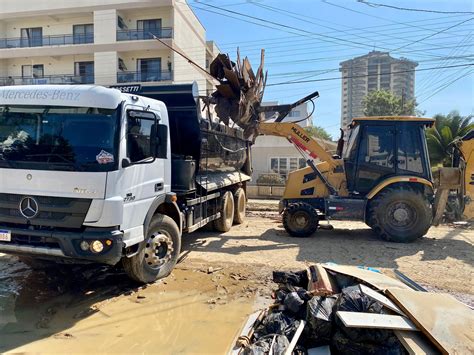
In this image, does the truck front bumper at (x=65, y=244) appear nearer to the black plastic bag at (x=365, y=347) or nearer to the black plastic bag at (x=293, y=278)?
the black plastic bag at (x=293, y=278)

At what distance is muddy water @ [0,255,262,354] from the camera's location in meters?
4.03

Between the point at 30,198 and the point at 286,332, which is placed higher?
the point at 30,198

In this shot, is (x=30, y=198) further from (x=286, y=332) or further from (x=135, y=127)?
(x=286, y=332)

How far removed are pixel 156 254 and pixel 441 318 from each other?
3.75m

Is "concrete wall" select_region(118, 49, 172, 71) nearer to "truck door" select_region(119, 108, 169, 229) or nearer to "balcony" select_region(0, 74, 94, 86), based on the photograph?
"balcony" select_region(0, 74, 94, 86)

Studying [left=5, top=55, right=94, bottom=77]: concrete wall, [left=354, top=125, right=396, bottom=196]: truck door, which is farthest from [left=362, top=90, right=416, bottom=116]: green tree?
[left=354, top=125, right=396, bottom=196]: truck door

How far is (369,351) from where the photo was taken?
3547mm

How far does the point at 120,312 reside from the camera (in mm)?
4809

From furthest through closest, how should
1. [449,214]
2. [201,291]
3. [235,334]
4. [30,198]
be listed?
[449,214] < [201,291] < [30,198] < [235,334]

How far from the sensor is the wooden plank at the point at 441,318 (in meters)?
3.42

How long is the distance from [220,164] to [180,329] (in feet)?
16.4

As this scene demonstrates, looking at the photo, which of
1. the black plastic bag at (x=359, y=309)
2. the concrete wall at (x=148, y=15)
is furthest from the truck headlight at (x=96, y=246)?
the concrete wall at (x=148, y=15)

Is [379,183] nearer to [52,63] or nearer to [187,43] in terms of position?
[187,43]

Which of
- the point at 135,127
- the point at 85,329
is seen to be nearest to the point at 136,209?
the point at 135,127
